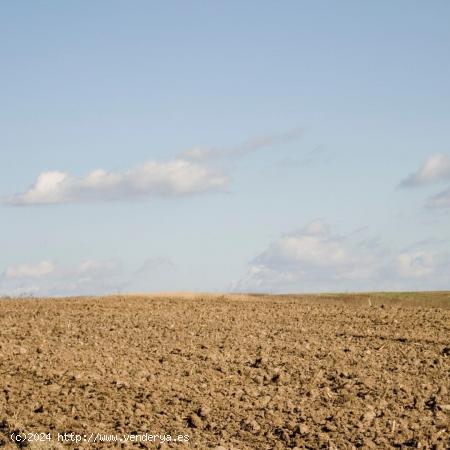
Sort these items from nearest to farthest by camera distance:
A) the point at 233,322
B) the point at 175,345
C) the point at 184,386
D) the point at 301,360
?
the point at 184,386 < the point at 301,360 < the point at 175,345 < the point at 233,322

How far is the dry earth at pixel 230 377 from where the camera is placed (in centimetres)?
1016

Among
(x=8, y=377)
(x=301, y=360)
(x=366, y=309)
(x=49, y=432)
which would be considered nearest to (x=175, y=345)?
(x=301, y=360)

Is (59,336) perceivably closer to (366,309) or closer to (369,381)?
(369,381)

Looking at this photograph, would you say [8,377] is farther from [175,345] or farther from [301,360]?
[301,360]

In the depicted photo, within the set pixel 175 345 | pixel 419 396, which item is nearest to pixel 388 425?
pixel 419 396

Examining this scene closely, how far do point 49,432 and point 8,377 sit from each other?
2713mm

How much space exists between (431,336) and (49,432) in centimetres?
921

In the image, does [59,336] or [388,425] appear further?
[59,336]

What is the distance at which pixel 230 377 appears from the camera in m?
12.4

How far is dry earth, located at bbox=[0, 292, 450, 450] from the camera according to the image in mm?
10156

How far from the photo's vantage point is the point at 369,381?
12234mm

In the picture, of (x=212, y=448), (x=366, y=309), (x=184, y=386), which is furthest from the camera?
(x=366, y=309)

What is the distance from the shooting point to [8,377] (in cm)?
1255

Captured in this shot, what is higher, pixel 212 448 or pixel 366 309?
pixel 366 309
